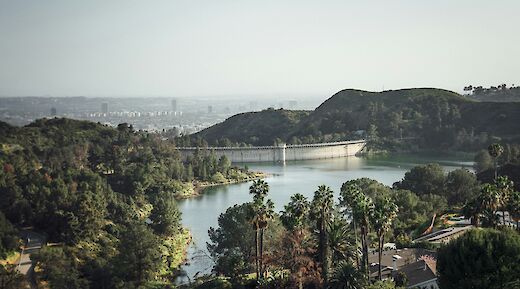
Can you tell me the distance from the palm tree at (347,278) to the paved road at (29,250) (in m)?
12.0

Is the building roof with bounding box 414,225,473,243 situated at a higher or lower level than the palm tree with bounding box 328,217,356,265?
lower

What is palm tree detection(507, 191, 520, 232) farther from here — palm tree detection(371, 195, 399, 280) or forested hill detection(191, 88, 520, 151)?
forested hill detection(191, 88, 520, 151)

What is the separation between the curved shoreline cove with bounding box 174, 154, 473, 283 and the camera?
1250 inches

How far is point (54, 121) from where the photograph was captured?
6341 cm

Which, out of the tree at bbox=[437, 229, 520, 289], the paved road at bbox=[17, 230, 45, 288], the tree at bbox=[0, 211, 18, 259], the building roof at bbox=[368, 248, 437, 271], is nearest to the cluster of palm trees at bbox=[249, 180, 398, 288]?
the building roof at bbox=[368, 248, 437, 271]

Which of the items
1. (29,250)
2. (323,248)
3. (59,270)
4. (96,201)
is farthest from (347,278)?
(96,201)

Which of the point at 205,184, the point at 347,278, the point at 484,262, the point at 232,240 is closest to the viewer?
the point at 484,262

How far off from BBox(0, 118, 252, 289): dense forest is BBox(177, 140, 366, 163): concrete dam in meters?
20.9

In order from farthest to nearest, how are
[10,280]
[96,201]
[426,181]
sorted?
[426,181], [96,201], [10,280]

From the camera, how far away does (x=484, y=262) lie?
14.4 meters

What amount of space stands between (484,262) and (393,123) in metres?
89.6

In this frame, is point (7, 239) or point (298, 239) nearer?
point (298, 239)

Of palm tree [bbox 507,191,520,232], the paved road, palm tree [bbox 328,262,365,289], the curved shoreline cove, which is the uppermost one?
palm tree [bbox 507,191,520,232]

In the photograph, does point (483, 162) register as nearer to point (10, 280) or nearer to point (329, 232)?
point (329, 232)
